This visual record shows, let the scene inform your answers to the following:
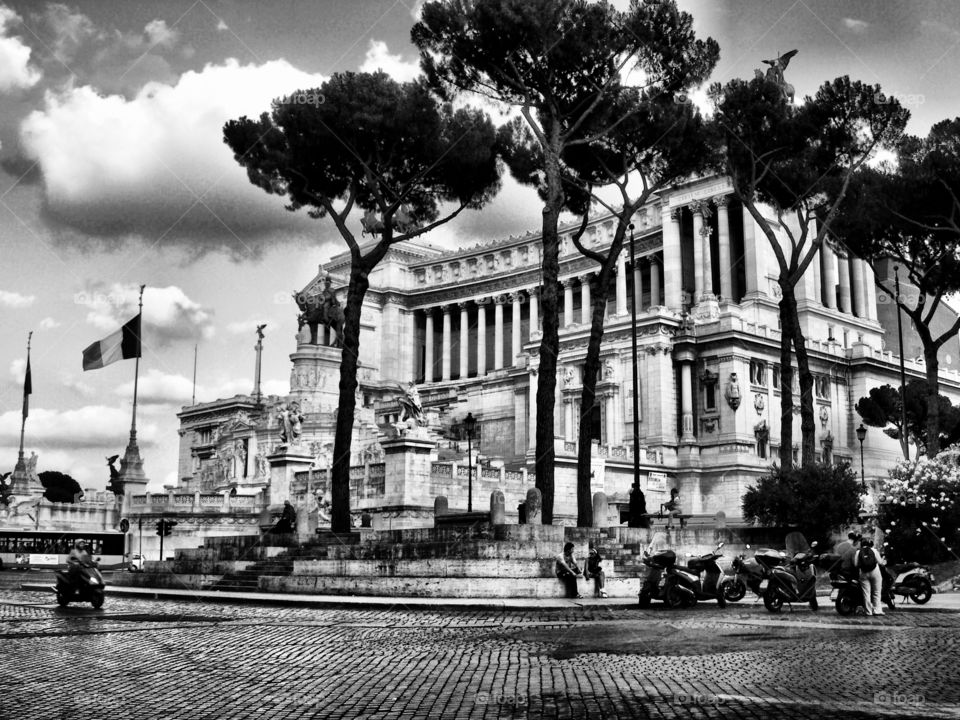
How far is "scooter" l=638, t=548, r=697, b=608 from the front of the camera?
60.4 ft

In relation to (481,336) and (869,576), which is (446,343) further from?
(869,576)

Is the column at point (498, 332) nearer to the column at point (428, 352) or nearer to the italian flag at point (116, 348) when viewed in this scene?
the column at point (428, 352)

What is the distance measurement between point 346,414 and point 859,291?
50056 millimetres

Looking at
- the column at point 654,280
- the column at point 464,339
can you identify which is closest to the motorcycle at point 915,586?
the column at point 654,280

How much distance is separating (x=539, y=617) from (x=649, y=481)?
3282 centimetres

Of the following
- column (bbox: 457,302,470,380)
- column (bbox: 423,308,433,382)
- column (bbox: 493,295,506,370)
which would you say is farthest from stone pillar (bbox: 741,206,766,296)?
column (bbox: 423,308,433,382)

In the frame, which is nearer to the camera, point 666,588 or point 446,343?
point 666,588

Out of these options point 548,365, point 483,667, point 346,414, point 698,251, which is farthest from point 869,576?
point 698,251

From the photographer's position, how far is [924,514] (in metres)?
25.1

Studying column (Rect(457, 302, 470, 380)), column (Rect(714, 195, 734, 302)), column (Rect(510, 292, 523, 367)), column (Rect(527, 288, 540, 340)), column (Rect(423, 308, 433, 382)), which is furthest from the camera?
column (Rect(423, 308, 433, 382))

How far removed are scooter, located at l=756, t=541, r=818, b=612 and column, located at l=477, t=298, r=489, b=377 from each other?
61.0 meters

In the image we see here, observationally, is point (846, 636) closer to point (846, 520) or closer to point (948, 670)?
point (948, 670)

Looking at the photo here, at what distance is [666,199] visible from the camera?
6700 cm

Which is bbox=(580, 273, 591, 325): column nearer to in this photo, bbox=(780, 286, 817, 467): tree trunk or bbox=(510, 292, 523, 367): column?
bbox=(510, 292, 523, 367): column
